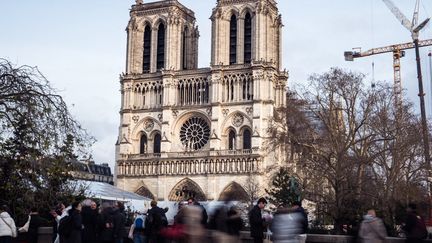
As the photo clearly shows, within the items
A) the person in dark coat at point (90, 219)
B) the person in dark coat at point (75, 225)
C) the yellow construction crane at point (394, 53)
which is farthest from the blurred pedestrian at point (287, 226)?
the yellow construction crane at point (394, 53)

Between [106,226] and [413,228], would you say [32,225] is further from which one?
[413,228]

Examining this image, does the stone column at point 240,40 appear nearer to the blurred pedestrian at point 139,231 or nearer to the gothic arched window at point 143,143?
the gothic arched window at point 143,143

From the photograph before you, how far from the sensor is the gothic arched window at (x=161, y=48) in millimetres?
72500

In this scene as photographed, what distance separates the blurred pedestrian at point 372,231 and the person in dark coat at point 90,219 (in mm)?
6676

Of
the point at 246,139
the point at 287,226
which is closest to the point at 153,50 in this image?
the point at 246,139

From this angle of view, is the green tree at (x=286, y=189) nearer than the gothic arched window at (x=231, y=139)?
Yes

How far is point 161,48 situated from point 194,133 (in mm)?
10373

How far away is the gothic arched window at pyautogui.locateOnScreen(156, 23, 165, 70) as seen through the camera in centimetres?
7250

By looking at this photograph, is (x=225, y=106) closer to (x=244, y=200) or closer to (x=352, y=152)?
(x=244, y=200)

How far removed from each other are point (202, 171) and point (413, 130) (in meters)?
30.2

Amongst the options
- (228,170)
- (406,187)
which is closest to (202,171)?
(228,170)

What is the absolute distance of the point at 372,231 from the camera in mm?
12688

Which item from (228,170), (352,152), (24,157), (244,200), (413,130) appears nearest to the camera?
(24,157)

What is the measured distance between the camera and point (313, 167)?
132 feet
